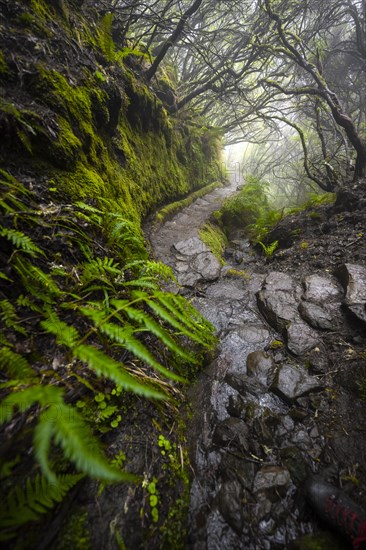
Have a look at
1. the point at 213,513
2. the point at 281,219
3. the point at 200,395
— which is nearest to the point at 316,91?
the point at 281,219

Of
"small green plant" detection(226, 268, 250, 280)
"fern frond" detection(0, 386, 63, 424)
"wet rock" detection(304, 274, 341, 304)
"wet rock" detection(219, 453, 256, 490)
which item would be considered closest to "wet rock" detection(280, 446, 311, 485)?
"wet rock" detection(219, 453, 256, 490)

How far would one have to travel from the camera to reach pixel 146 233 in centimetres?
442

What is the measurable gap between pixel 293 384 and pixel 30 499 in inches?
74.8

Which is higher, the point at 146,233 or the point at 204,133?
the point at 204,133

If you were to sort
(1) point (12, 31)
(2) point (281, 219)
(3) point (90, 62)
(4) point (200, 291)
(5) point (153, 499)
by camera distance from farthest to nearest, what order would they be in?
1. (2) point (281, 219)
2. (4) point (200, 291)
3. (3) point (90, 62)
4. (1) point (12, 31)
5. (5) point (153, 499)

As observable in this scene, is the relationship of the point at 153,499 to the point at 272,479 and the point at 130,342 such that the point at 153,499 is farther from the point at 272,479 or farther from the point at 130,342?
the point at 130,342

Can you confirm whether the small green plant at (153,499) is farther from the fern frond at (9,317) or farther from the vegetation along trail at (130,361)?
the fern frond at (9,317)

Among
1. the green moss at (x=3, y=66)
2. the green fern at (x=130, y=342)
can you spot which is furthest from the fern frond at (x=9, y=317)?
the green moss at (x=3, y=66)

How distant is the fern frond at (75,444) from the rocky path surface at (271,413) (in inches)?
34.4

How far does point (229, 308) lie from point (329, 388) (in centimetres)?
143

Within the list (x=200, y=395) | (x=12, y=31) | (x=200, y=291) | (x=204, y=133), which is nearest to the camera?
(x=200, y=395)

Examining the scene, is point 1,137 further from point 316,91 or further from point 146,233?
point 316,91

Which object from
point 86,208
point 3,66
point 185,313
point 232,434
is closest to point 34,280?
point 86,208

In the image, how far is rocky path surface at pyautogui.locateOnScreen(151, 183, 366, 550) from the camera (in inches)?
50.8
